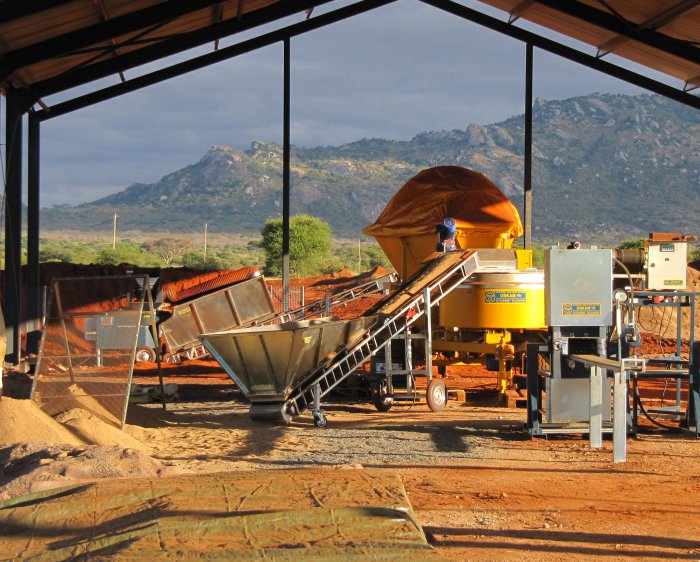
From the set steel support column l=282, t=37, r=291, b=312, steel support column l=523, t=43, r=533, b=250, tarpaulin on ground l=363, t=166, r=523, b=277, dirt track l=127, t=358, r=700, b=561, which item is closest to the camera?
dirt track l=127, t=358, r=700, b=561

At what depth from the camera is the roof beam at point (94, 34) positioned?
17.8 metres

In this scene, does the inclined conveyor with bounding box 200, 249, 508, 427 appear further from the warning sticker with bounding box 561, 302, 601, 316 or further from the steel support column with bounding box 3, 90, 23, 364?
the steel support column with bounding box 3, 90, 23, 364

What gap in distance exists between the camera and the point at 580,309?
1284 centimetres

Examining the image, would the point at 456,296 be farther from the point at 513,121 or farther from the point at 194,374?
the point at 513,121

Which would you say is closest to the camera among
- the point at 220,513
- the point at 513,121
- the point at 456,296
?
the point at 220,513

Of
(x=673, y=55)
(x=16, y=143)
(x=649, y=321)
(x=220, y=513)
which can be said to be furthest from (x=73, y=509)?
(x=649, y=321)

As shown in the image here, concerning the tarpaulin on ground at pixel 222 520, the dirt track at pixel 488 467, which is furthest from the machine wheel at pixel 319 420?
the tarpaulin on ground at pixel 222 520

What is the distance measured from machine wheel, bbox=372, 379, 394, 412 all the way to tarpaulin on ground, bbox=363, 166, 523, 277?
13.4ft

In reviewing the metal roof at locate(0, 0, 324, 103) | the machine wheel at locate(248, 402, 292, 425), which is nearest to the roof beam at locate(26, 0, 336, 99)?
the metal roof at locate(0, 0, 324, 103)

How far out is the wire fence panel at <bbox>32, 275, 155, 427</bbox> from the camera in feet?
47.6

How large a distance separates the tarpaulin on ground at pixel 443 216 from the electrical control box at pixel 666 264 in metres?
5.57

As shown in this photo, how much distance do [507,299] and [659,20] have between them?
7872 millimetres

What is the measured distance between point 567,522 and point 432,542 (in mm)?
1497

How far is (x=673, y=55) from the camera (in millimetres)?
21703
